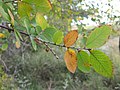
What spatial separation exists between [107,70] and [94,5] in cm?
167

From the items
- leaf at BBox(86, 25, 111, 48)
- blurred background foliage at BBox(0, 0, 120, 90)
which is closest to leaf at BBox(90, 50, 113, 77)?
leaf at BBox(86, 25, 111, 48)

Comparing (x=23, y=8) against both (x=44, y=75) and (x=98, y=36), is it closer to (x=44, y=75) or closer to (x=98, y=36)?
(x=98, y=36)

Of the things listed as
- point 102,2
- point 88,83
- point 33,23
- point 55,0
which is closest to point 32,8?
point 33,23

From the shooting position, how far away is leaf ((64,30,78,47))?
40 centimetres

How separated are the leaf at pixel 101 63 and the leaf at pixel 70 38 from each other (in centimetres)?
3

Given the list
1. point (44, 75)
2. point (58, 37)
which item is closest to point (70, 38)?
point (58, 37)

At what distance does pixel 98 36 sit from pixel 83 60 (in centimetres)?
5

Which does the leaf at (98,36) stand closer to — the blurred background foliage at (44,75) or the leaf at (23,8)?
the leaf at (23,8)

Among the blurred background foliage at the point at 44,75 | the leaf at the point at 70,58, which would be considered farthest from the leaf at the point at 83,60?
the blurred background foliage at the point at 44,75

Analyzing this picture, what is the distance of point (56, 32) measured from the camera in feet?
1.34

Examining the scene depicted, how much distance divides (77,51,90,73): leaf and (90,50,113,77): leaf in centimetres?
1

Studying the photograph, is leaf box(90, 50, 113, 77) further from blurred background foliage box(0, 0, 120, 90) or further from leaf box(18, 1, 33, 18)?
blurred background foliage box(0, 0, 120, 90)

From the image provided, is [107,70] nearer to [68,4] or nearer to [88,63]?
[88,63]

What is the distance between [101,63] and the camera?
0.39 metres
